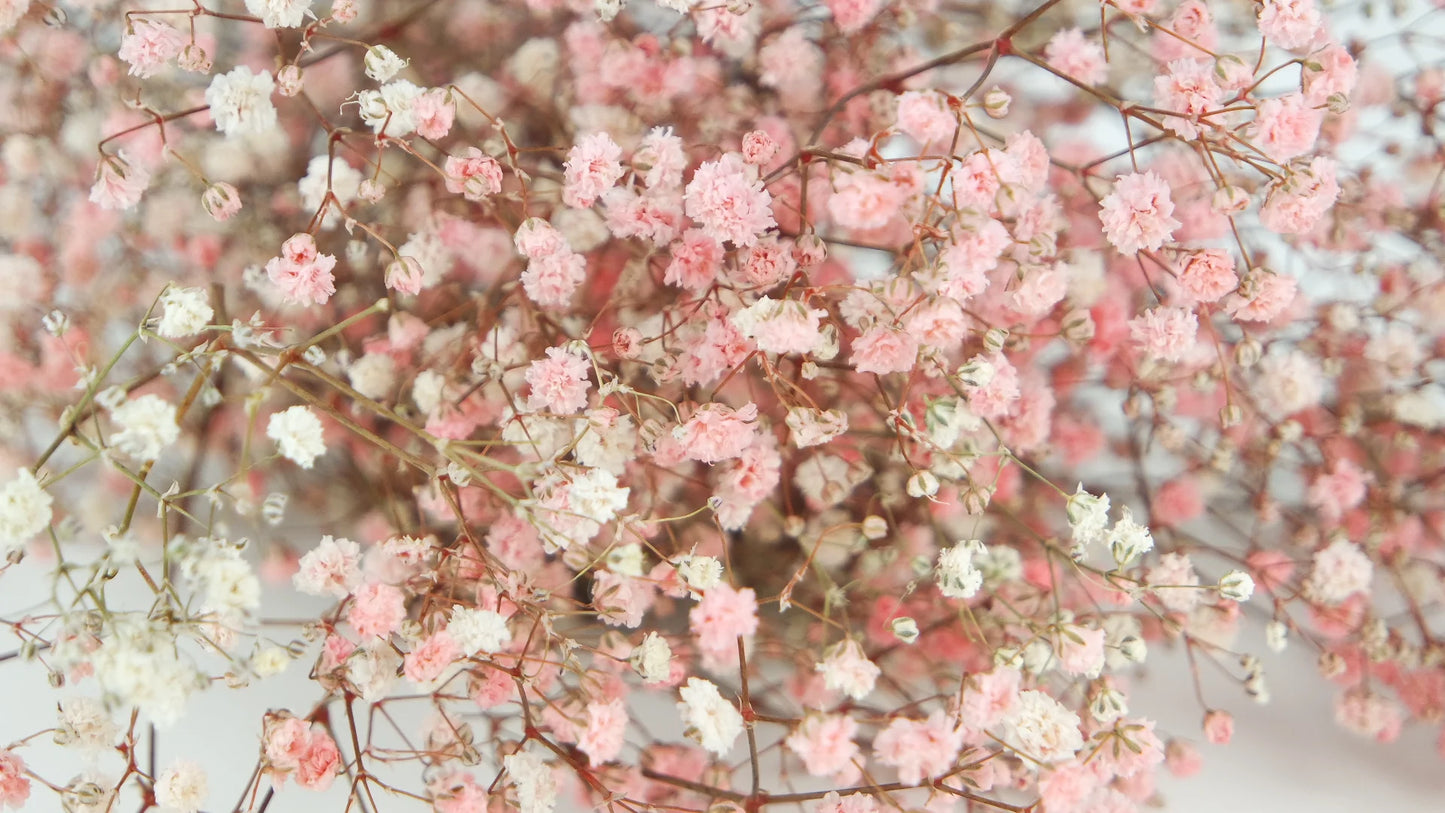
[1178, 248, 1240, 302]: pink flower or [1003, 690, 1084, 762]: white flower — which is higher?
[1178, 248, 1240, 302]: pink flower

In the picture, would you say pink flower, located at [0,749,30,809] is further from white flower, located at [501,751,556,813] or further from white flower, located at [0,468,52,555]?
white flower, located at [501,751,556,813]

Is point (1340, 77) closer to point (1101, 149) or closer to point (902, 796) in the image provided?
point (1101, 149)

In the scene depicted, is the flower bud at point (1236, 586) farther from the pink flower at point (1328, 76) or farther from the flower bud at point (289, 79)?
the flower bud at point (289, 79)

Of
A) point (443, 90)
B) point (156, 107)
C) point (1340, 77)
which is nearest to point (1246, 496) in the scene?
point (1340, 77)

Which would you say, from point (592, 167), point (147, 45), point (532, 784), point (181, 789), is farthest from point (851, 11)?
point (181, 789)

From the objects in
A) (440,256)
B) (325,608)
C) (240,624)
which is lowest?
(240,624)

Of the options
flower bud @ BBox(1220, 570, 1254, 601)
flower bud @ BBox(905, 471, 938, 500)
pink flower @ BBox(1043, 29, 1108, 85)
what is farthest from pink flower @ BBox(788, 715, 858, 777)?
pink flower @ BBox(1043, 29, 1108, 85)
